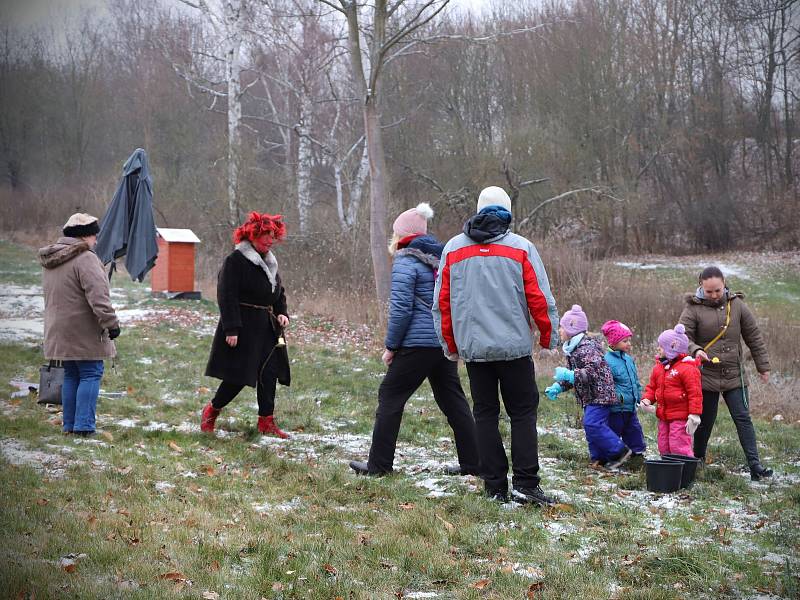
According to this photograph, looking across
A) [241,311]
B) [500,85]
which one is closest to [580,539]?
[241,311]

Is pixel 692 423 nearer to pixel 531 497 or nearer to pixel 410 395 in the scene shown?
pixel 531 497

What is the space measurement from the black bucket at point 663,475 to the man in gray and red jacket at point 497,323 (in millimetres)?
933

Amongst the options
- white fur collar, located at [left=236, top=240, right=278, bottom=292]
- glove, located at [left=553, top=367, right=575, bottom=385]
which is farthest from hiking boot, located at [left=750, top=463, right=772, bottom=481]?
white fur collar, located at [left=236, top=240, right=278, bottom=292]

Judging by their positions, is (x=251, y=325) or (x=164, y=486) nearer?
(x=164, y=486)

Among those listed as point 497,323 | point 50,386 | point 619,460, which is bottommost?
point 619,460

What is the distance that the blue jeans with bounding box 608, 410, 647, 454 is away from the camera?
6.85 metres

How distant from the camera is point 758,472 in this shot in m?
6.69

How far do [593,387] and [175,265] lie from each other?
40.1ft

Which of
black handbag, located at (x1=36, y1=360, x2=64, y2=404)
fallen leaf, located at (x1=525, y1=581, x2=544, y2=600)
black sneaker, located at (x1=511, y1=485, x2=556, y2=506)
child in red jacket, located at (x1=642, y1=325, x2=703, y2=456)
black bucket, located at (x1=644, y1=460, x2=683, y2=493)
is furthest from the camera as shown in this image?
black handbag, located at (x1=36, y1=360, x2=64, y2=404)

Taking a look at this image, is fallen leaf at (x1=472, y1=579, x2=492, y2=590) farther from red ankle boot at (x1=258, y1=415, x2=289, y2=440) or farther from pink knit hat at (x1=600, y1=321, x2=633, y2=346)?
red ankle boot at (x1=258, y1=415, x2=289, y2=440)

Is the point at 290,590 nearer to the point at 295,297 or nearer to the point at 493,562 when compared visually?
the point at 493,562

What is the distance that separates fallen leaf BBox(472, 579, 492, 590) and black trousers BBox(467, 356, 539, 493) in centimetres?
154

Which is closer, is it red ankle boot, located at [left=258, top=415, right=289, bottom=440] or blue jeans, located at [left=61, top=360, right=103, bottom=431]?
blue jeans, located at [left=61, top=360, right=103, bottom=431]

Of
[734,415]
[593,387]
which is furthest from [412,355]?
[734,415]
